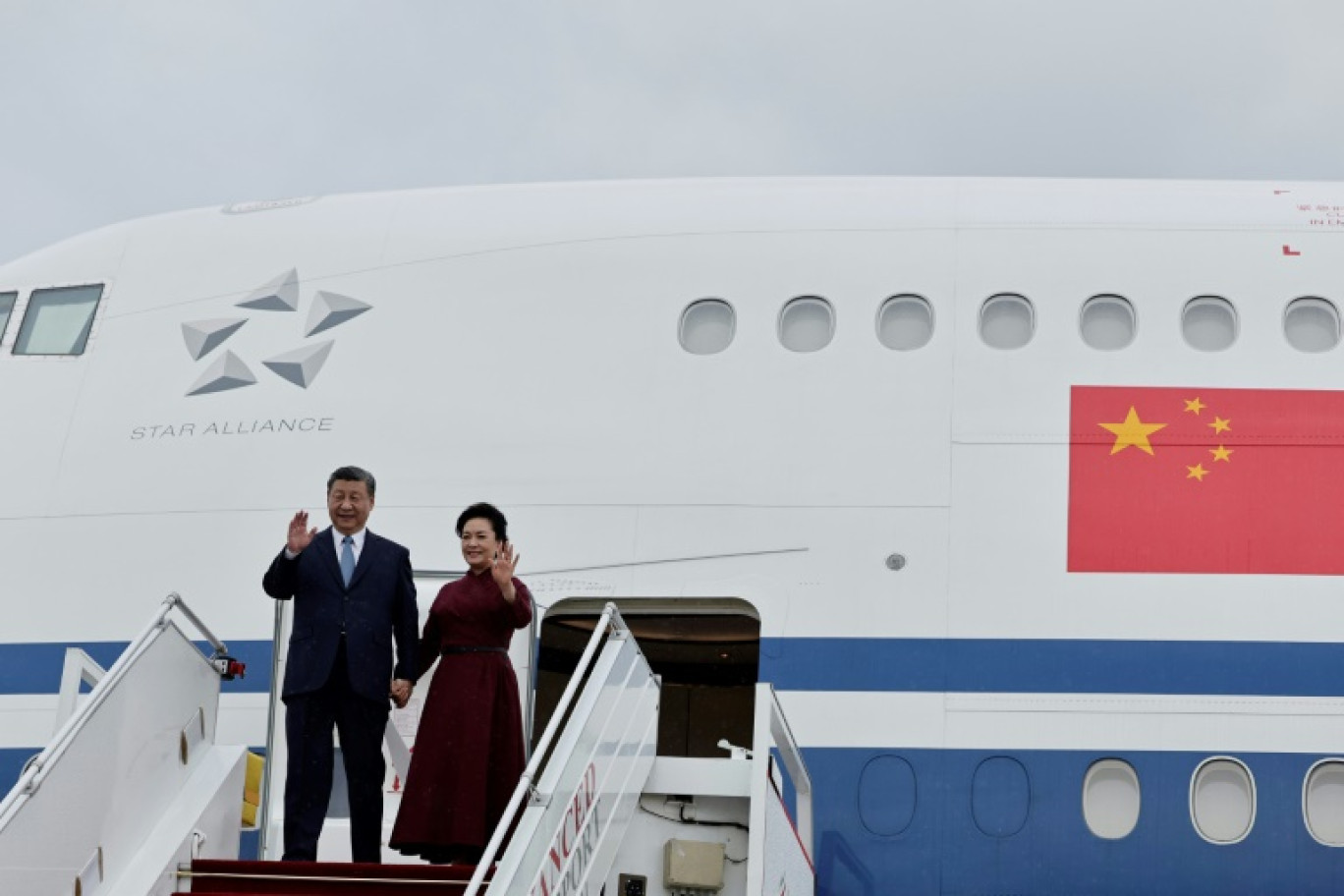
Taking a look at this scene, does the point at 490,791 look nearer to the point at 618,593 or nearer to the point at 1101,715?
the point at 618,593

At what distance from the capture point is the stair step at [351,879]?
6.86 metres

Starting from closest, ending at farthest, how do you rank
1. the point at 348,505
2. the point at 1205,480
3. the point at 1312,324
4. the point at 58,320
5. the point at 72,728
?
the point at 72,728 → the point at 348,505 → the point at 1205,480 → the point at 1312,324 → the point at 58,320

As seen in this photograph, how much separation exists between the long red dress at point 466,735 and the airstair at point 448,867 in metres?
0.16

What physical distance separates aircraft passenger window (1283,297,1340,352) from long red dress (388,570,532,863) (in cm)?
450

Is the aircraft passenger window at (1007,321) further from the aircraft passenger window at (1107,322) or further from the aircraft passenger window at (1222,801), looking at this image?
the aircraft passenger window at (1222,801)

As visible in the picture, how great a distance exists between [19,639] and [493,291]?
318 cm

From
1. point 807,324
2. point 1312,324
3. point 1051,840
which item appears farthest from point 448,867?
point 1312,324

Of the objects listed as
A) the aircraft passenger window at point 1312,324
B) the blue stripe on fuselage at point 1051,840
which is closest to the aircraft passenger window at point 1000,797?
the blue stripe on fuselage at point 1051,840

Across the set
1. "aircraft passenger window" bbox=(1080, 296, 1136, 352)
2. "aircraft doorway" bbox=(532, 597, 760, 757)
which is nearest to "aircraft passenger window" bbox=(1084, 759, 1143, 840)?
"aircraft doorway" bbox=(532, 597, 760, 757)

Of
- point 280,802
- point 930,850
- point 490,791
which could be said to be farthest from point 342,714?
point 930,850

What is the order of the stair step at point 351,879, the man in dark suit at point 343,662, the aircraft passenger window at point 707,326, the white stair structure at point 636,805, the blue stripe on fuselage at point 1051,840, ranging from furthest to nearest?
1. the aircraft passenger window at point 707,326
2. the blue stripe on fuselage at point 1051,840
3. the man in dark suit at point 343,662
4. the stair step at point 351,879
5. the white stair structure at point 636,805

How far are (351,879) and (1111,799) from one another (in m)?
3.75

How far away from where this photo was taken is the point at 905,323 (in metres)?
9.78

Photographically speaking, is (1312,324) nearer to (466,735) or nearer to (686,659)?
(686,659)
